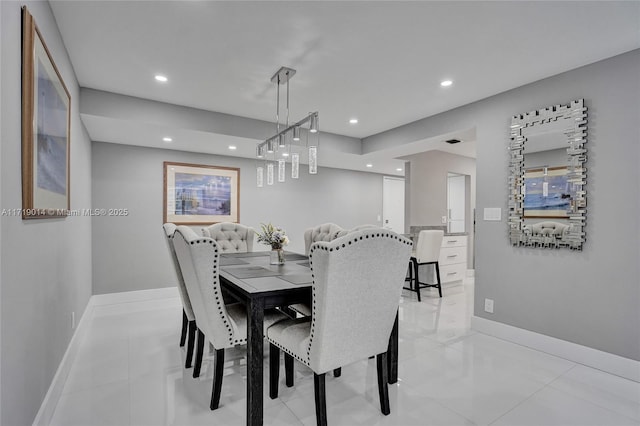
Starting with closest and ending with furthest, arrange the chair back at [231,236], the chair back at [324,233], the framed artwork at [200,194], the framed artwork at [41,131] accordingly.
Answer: the framed artwork at [41,131]
the chair back at [324,233]
the chair back at [231,236]
the framed artwork at [200,194]

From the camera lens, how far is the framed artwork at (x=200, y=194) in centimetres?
448

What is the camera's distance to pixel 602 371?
2361 millimetres

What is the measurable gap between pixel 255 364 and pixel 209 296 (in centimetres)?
45

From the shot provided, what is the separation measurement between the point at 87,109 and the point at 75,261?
4.75 feet

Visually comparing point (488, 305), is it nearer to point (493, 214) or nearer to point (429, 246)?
point (493, 214)

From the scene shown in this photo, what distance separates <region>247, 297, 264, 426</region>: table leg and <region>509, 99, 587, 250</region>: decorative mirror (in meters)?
2.58

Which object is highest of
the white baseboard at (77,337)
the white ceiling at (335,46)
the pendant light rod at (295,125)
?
the white ceiling at (335,46)

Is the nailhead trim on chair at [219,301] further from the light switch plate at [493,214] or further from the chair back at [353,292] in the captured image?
the light switch plate at [493,214]

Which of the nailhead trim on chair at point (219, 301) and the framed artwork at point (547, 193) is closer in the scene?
the nailhead trim on chair at point (219, 301)

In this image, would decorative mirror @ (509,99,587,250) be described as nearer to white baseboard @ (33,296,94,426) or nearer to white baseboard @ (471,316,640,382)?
white baseboard @ (471,316,640,382)

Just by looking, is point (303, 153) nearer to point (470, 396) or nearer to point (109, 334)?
point (109, 334)

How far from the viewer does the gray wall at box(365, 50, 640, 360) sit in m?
2.28

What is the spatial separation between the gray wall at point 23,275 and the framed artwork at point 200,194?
7.48 feet

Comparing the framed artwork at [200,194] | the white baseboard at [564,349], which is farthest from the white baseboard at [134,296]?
the white baseboard at [564,349]
